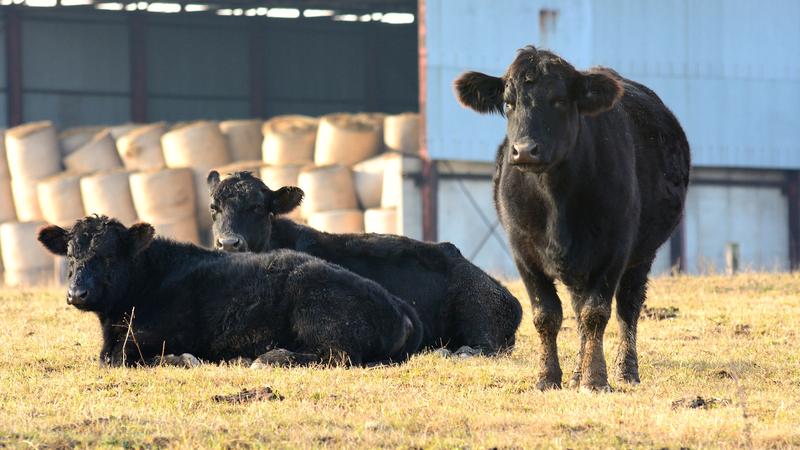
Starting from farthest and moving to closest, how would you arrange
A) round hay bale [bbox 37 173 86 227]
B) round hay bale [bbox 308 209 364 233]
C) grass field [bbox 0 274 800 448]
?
round hay bale [bbox 37 173 86 227], round hay bale [bbox 308 209 364 233], grass field [bbox 0 274 800 448]

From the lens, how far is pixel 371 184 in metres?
29.6

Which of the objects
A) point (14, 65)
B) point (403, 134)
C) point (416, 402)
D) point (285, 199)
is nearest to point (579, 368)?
point (416, 402)

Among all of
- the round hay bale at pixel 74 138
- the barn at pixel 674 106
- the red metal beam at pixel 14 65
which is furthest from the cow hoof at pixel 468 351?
the red metal beam at pixel 14 65

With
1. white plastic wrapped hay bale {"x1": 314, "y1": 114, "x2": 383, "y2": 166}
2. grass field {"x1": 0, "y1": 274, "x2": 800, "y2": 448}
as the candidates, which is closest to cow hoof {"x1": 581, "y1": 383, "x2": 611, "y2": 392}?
grass field {"x1": 0, "y1": 274, "x2": 800, "y2": 448}

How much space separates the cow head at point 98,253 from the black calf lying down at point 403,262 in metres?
1.72

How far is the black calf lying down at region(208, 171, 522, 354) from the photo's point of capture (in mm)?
11695

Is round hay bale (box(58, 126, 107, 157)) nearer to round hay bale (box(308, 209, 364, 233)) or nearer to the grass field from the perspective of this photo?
round hay bale (box(308, 209, 364, 233))

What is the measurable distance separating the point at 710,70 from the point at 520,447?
25.7m

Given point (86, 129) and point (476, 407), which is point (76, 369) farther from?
point (86, 129)

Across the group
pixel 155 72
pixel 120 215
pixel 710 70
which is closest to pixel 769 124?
pixel 710 70

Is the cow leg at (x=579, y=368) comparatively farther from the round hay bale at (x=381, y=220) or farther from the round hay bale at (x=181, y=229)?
the round hay bale at (x=181, y=229)

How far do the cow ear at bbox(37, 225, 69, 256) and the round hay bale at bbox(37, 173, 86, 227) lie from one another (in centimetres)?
1962

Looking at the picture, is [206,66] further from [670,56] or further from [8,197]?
[670,56]

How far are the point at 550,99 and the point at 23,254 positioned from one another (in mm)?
22777
